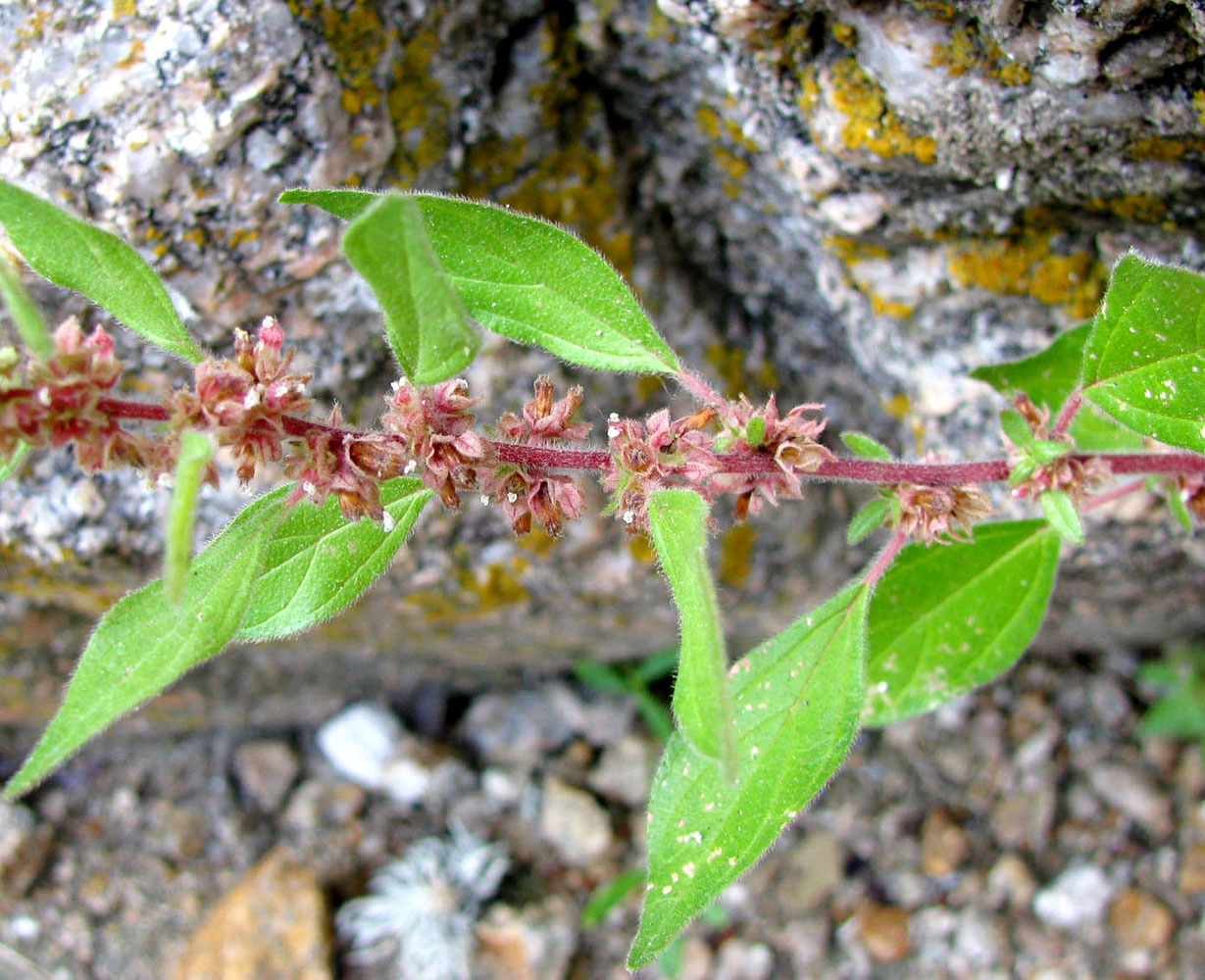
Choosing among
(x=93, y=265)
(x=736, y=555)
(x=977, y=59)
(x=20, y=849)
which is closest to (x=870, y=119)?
(x=977, y=59)

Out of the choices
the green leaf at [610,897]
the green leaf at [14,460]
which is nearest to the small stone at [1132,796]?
the green leaf at [610,897]

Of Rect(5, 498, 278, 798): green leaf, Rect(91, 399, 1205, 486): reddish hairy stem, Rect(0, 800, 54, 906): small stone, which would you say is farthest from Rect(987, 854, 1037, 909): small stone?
Rect(0, 800, 54, 906): small stone

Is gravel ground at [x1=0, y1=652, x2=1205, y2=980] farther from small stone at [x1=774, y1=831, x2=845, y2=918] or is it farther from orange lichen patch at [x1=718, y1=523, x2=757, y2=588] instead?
orange lichen patch at [x1=718, y1=523, x2=757, y2=588]

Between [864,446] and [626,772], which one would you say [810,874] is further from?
[864,446]

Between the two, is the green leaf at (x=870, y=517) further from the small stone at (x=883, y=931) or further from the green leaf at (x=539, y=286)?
the small stone at (x=883, y=931)

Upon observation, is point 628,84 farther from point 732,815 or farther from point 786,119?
point 732,815

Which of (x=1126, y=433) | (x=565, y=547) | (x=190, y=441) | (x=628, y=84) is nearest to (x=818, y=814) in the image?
(x=565, y=547)
